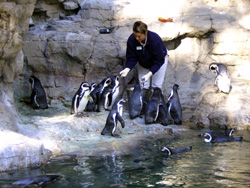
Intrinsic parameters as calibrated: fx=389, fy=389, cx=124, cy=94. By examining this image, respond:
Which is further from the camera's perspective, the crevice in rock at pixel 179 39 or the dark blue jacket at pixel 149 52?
the crevice in rock at pixel 179 39

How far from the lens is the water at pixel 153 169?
4.30 m

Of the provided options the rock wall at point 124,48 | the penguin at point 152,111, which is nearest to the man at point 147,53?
the penguin at point 152,111

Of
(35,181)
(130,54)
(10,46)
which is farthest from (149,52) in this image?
(35,181)

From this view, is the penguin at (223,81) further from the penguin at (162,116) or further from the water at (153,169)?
the water at (153,169)

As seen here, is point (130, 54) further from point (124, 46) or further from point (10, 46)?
point (10, 46)

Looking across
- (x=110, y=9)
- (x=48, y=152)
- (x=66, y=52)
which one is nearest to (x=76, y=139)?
(x=48, y=152)

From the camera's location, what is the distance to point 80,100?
25.1 feet

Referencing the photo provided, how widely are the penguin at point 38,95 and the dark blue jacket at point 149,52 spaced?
217cm

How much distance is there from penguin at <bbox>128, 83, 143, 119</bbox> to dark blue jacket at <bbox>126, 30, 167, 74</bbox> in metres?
0.68

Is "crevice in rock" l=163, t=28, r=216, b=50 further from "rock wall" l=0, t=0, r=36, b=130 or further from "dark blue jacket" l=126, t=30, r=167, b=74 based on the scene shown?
"rock wall" l=0, t=0, r=36, b=130

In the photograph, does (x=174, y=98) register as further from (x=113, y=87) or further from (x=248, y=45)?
(x=248, y=45)

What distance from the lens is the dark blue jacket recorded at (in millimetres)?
6973

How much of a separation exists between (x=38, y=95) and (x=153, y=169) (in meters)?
4.11

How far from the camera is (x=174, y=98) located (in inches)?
308
